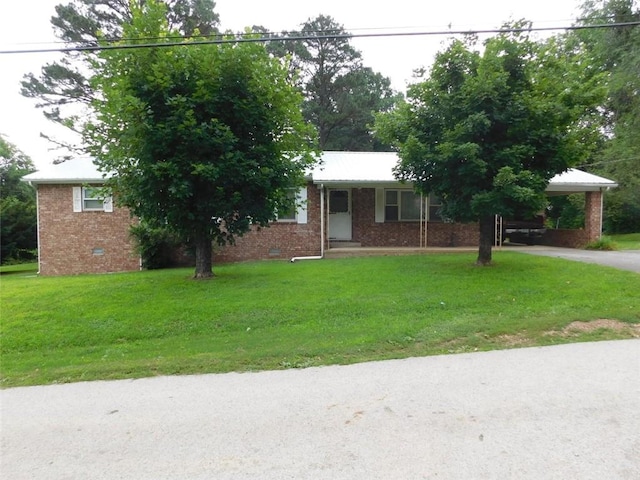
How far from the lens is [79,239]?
15.4 meters

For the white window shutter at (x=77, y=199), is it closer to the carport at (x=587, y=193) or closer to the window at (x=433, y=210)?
the window at (x=433, y=210)

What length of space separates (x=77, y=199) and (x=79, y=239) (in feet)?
4.98

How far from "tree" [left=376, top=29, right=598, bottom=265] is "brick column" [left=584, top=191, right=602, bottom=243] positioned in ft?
25.9

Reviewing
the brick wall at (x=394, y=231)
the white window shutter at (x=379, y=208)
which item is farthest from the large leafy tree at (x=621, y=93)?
the white window shutter at (x=379, y=208)

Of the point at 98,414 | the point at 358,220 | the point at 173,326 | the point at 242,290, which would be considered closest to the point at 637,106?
the point at 358,220

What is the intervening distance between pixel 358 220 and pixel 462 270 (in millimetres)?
6682

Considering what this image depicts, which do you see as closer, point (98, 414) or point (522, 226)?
point (98, 414)

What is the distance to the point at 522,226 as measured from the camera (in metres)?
20.8

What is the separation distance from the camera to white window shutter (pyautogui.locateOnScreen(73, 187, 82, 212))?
1523 cm

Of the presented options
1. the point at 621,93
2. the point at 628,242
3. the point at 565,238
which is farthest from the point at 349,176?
the point at 621,93

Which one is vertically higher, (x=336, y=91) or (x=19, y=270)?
(x=336, y=91)

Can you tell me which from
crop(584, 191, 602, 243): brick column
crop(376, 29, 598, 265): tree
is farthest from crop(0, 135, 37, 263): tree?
crop(584, 191, 602, 243): brick column

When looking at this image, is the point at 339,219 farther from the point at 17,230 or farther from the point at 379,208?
the point at 17,230

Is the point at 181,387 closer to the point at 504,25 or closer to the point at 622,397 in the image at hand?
the point at 622,397
